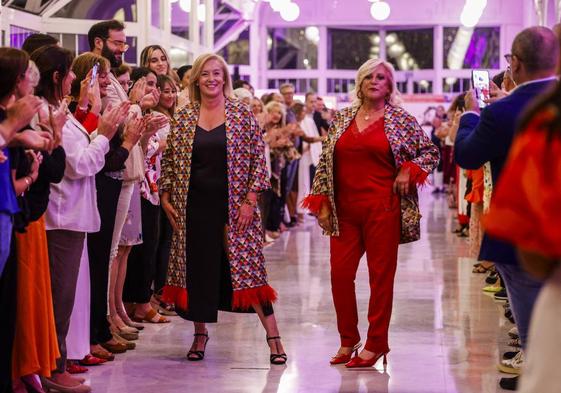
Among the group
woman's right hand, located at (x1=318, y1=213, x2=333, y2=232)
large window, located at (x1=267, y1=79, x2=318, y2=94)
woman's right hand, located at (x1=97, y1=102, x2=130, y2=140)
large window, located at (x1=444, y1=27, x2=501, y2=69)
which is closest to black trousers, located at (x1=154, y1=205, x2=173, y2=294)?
woman's right hand, located at (x1=318, y1=213, x2=333, y2=232)

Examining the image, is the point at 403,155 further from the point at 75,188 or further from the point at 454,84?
the point at 454,84

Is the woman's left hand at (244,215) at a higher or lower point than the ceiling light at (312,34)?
lower

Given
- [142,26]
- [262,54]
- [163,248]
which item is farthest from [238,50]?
[163,248]

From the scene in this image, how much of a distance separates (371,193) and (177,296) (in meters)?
1.14

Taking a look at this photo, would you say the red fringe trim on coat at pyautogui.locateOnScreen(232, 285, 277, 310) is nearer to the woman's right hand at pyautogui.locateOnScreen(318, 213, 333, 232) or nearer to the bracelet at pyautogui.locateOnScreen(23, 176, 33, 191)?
the woman's right hand at pyautogui.locateOnScreen(318, 213, 333, 232)

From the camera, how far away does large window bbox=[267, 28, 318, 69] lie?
29078mm

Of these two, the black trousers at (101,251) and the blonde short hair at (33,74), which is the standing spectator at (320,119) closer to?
the black trousers at (101,251)

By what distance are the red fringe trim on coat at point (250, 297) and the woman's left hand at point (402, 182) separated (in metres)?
0.85

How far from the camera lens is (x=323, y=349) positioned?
19.2 ft

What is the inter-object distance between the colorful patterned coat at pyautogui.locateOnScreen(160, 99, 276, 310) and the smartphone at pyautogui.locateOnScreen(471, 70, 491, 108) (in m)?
1.15

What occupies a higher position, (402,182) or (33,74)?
(33,74)

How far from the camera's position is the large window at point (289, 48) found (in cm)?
2908

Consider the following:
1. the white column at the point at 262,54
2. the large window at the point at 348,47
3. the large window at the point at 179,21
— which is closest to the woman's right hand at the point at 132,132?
the large window at the point at 179,21

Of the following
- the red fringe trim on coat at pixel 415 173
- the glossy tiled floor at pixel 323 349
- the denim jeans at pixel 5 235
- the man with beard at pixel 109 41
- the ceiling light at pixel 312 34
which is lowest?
the glossy tiled floor at pixel 323 349
